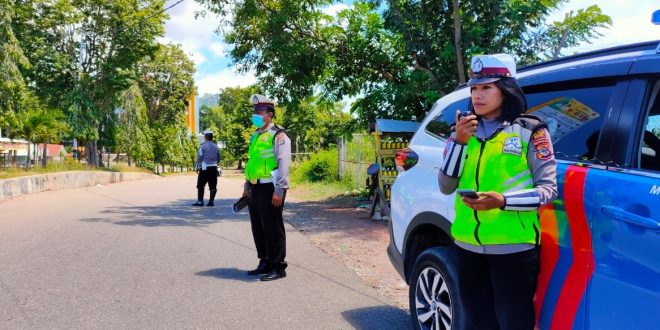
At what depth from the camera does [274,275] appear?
19.0 feet

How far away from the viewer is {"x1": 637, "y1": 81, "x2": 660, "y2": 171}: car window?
2506 millimetres

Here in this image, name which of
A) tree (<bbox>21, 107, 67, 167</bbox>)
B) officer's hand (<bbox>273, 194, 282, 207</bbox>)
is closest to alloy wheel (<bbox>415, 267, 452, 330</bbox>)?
officer's hand (<bbox>273, 194, 282, 207</bbox>)

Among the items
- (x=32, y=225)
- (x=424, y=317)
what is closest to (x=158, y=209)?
(x=32, y=225)

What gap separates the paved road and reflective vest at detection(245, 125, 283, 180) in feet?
3.72

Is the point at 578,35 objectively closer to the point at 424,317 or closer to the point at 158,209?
the point at 424,317

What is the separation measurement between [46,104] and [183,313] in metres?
28.5

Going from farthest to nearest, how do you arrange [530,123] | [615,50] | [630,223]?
[615,50]
[530,123]
[630,223]

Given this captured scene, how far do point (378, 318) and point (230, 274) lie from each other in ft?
6.91

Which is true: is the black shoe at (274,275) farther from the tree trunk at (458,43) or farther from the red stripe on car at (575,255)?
the tree trunk at (458,43)

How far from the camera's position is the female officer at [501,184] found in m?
2.52

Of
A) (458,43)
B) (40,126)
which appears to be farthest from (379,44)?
(40,126)

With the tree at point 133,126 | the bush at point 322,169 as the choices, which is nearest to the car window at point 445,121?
the bush at point 322,169

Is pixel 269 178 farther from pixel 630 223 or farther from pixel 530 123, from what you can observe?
pixel 630 223

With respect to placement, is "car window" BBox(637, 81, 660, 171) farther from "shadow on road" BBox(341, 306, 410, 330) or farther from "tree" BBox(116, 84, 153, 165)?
"tree" BBox(116, 84, 153, 165)
